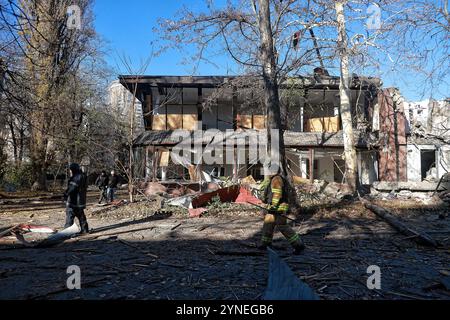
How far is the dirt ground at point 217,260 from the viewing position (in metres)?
4.51

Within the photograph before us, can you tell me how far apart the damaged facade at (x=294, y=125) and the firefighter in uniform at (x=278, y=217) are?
1183 centimetres

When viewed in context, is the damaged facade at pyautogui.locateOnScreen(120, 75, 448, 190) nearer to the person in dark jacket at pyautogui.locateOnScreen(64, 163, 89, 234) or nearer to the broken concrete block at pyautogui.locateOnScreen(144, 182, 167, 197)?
the broken concrete block at pyautogui.locateOnScreen(144, 182, 167, 197)

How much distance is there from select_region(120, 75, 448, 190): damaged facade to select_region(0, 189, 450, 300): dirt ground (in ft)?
30.8

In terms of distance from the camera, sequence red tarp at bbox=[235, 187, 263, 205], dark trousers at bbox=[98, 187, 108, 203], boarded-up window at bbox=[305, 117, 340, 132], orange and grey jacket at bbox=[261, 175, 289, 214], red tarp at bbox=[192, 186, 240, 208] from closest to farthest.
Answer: orange and grey jacket at bbox=[261, 175, 289, 214], red tarp at bbox=[192, 186, 240, 208], red tarp at bbox=[235, 187, 263, 205], dark trousers at bbox=[98, 187, 108, 203], boarded-up window at bbox=[305, 117, 340, 132]

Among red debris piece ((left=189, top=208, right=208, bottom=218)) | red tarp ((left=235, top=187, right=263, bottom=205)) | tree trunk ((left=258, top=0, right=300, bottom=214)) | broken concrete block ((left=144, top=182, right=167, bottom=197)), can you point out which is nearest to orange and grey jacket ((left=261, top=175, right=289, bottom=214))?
tree trunk ((left=258, top=0, right=300, bottom=214))

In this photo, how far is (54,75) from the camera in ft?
74.2

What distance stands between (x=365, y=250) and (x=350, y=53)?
29.1ft

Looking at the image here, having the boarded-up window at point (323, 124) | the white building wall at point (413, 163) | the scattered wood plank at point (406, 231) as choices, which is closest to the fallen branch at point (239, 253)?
the scattered wood plank at point (406, 231)

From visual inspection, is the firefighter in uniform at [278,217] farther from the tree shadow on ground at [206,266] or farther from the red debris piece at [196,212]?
the red debris piece at [196,212]

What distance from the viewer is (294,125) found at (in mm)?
23969

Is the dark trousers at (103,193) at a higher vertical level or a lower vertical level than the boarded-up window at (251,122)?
lower

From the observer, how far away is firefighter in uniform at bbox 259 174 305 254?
6430 millimetres

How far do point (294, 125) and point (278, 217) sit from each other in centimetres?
1816
